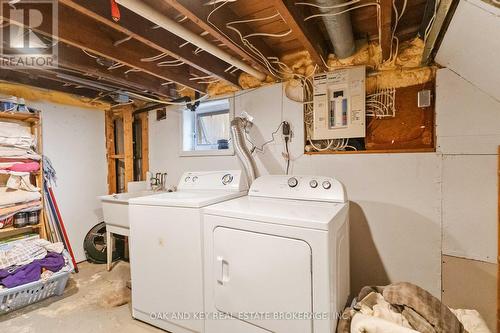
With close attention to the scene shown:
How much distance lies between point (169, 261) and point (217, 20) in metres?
1.61

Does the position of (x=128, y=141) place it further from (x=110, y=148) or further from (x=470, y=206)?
(x=470, y=206)

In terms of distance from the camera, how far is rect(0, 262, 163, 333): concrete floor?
1.85 m

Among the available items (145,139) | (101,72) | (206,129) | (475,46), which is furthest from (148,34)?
(145,139)

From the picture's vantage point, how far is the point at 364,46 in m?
1.85

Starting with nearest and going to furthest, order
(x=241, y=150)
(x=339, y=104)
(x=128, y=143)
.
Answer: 1. (x=339, y=104)
2. (x=241, y=150)
3. (x=128, y=143)

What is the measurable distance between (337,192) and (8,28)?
97.5 inches

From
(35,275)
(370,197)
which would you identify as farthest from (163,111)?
(370,197)

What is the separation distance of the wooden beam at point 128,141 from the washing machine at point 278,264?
2.17 meters

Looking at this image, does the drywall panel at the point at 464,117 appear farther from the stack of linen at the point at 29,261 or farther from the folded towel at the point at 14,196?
the folded towel at the point at 14,196

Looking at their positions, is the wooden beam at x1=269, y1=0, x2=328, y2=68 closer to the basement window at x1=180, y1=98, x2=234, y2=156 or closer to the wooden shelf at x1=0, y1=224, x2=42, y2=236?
the basement window at x1=180, y1=98, x2=234, y2=156

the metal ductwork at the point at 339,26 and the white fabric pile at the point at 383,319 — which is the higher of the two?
the metal ductwork at the point at 339,26

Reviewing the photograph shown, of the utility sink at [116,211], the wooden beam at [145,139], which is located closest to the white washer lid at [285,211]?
the utility sink at [116,211]

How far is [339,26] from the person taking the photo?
4.82 ft

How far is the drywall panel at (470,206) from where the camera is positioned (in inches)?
60.7
